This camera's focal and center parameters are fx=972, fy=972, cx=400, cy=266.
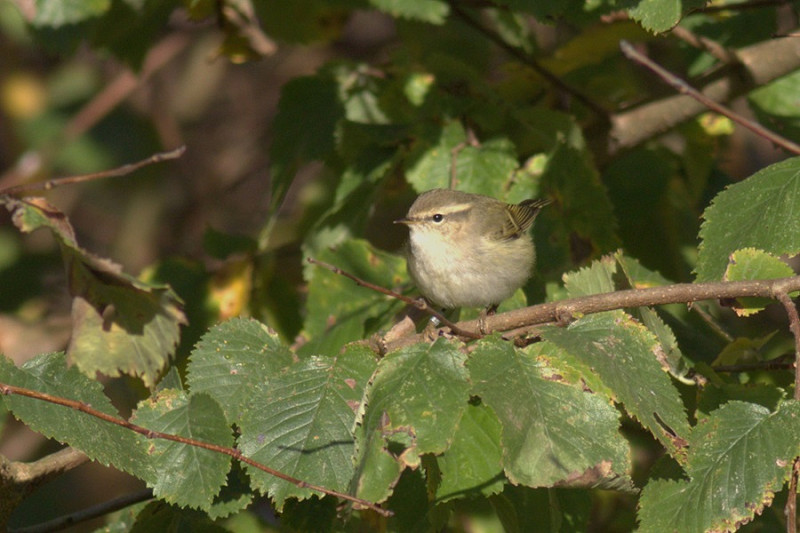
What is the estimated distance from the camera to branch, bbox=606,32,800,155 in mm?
3201

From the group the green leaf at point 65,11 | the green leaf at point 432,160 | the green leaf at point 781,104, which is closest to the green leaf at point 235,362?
the green leaf at point 432,160

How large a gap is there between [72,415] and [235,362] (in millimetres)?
399

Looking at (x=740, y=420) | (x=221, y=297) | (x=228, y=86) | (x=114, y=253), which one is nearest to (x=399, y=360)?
(x=740, y=420)

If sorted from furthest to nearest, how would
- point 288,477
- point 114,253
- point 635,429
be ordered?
point 114,253 → point 635,429 → point 288,477

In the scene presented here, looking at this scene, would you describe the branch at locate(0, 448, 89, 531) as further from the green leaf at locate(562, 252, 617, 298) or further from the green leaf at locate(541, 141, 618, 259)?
the green leaf at locate(541, 141, 618, 259)

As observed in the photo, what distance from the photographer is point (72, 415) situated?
1.98 m

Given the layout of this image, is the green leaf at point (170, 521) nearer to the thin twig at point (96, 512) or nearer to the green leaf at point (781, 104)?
the thin twig at point (96, 512)

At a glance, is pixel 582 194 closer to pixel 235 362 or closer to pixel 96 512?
pixel 235 362

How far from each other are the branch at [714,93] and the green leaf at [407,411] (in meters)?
1.79

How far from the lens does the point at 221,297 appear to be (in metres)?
3.57

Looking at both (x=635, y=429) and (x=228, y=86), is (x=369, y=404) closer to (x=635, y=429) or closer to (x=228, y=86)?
(x=635, y=429)

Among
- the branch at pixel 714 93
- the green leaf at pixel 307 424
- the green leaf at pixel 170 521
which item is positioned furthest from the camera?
the branch at pixel 714 93

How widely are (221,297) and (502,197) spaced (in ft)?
3.76

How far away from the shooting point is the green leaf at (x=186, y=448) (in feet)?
6.62
